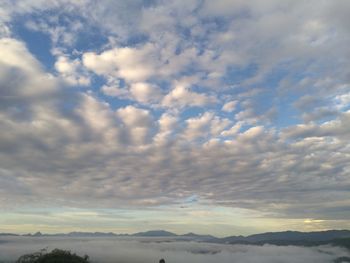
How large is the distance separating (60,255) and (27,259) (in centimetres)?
536

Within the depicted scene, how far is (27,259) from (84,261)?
7695 millimetres

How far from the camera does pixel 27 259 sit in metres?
45.8

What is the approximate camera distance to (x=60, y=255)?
144 ft

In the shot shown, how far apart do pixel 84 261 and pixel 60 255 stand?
3.18 m

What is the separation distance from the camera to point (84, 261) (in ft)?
148

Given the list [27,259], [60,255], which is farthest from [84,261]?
[27,259]

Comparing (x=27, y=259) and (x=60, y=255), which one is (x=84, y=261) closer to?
(x=60, y=255)
